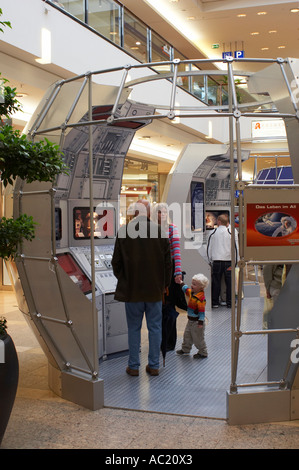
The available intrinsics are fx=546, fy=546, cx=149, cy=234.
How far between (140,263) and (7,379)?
188 cm

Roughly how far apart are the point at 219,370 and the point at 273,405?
135 centimetres

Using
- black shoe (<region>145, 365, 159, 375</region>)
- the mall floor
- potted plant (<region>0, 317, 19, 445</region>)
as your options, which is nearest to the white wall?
black shoe (<region>145, 365, 159, 375</region>)

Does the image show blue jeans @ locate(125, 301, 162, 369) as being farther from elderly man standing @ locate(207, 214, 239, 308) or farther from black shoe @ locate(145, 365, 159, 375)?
elderly man standing @ locate(207, 214, 239, 308)

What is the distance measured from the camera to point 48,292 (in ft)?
15.4

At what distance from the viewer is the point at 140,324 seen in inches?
210

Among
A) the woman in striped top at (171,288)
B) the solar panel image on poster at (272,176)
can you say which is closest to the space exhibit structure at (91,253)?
the woman in striped top at (171,288)

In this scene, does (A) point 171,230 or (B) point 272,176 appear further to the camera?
(B) point 272,176

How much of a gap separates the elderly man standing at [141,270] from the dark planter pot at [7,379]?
1.60 metres

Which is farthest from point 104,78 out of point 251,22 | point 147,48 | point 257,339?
point 251,22

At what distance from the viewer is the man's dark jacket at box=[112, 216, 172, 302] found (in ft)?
17.0

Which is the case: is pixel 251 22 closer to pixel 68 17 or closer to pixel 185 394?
pixel 68 17

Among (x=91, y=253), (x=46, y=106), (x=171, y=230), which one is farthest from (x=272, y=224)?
(x=171, y=230)

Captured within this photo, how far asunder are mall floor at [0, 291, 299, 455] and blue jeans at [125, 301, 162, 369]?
2.95ft

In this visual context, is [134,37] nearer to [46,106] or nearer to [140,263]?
[46,106]
